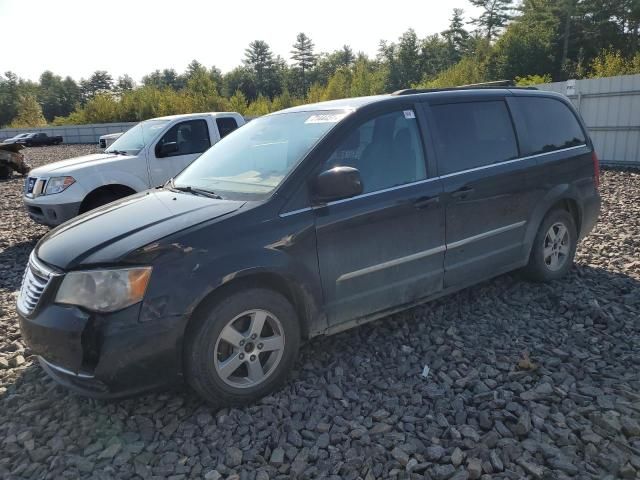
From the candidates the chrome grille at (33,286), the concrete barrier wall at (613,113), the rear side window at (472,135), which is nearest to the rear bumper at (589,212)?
the rear side window at (472,135)

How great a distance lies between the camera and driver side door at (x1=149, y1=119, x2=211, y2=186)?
7301mm

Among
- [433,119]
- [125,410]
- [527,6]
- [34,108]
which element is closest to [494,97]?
[433,119]

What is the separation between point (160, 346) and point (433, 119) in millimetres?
2545

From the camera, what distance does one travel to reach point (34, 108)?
56.6m

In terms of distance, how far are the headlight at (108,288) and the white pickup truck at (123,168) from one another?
4.35 m

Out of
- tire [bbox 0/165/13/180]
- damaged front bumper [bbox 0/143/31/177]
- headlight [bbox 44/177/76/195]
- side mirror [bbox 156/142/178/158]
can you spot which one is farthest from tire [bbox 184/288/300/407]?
tire [bbox 0/165/13/180]

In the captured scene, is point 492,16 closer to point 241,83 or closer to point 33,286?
point 241,83

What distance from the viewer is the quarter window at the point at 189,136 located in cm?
759

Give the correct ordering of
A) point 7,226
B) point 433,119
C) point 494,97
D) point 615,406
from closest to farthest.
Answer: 1. point 615,406
2. point 433,119
3. point 494,97
4. point 7,226

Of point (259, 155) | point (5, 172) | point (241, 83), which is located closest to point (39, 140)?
point (5, 172)

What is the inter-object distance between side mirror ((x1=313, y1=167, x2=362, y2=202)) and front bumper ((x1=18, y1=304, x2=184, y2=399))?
3.79ft

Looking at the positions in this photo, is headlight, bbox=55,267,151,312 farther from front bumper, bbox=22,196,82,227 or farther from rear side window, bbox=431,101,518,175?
front bumper, bbox=22,196,82,227

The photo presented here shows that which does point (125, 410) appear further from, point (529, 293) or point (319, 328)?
point (529, 293)

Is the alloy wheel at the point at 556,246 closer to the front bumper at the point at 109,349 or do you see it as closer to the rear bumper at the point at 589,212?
the rear bumper at the point at 589,212
